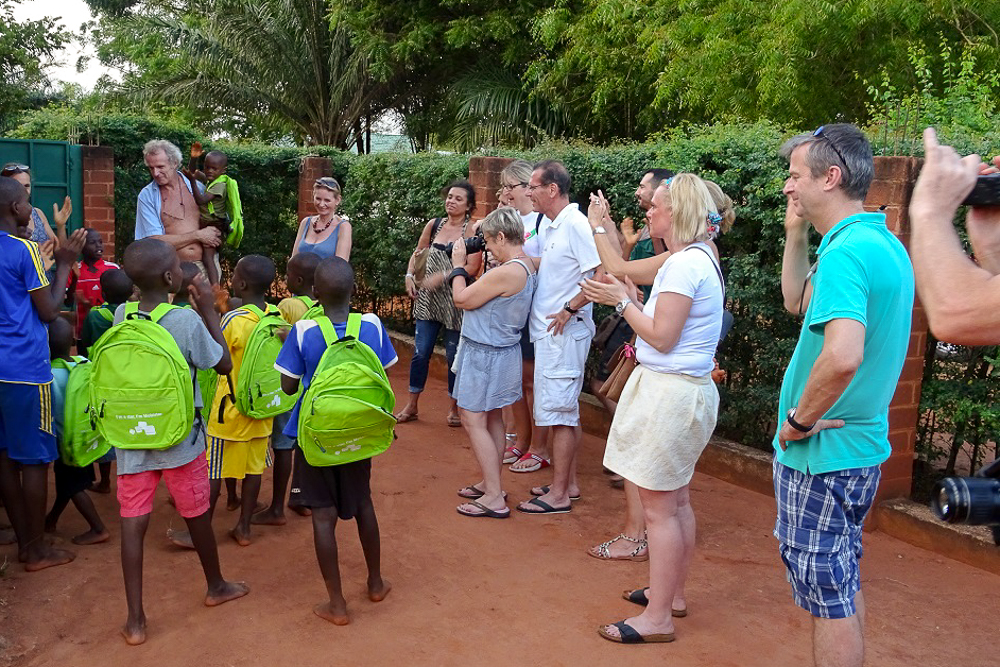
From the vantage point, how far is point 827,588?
318 centimetres

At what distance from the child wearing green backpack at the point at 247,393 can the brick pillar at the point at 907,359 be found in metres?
3.59

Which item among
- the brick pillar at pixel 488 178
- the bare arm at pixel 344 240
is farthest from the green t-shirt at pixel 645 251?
the brick pillar at pixel 488 178

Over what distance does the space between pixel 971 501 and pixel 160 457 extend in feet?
10.6

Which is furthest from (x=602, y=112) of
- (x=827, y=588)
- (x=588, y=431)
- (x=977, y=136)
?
(x=827, y=588)

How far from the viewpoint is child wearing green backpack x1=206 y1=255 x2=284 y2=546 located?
493 cm

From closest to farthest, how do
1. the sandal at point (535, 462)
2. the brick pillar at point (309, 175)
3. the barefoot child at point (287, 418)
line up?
1. the barefoot child at point (287, 418)
2. the sandal at point (535, 462)
3. the brick pillar at point (309, 175)

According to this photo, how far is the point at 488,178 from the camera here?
8914mm

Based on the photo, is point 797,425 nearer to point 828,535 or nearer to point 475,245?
point 828,535

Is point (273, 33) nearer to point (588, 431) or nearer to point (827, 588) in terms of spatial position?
point (588, 431)

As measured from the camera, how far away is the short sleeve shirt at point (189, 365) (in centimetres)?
409

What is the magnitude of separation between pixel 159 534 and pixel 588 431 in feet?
12.6

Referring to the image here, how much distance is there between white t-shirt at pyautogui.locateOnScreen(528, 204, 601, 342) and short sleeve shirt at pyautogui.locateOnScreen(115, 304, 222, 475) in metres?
2.26

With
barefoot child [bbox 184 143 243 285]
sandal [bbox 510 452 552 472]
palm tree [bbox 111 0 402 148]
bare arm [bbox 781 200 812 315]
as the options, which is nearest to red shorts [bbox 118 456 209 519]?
bare arm [bbox 781 200 812 315]

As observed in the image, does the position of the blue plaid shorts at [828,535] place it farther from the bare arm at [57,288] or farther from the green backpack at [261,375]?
the bare arm at [57,288]
